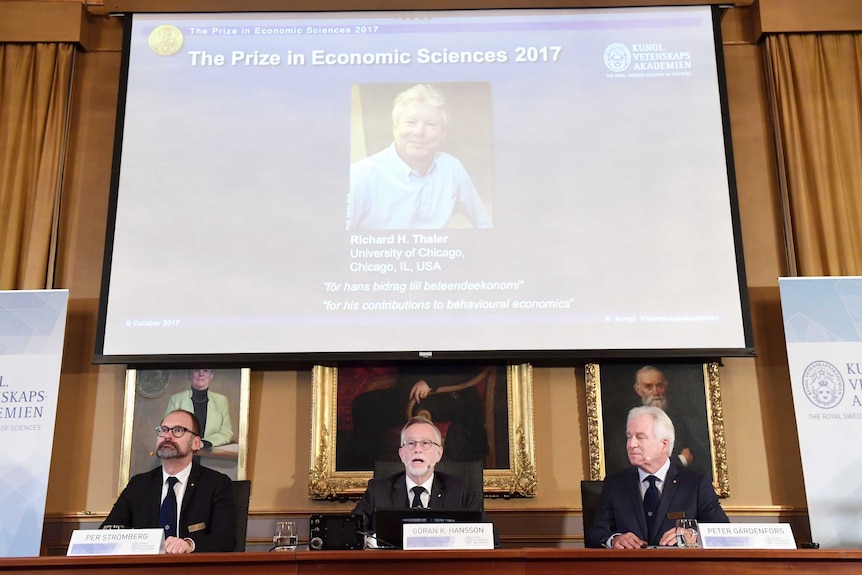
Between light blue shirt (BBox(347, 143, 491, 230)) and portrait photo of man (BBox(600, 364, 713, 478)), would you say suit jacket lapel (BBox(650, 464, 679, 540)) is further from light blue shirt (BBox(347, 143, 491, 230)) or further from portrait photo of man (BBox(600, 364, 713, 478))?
light blue shirt (BBox(347, 143, 491, 230))

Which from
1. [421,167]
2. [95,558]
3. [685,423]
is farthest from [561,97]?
[95,558]

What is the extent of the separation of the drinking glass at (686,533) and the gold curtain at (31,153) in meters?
3.36

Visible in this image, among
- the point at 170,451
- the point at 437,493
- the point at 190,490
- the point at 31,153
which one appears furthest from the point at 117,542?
the point at 31,153

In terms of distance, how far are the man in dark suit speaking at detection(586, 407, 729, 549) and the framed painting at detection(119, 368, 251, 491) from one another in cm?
184

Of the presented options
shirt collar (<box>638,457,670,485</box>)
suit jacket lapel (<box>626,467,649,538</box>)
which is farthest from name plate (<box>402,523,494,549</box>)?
shirt collar (<box>638,457,670,485</box>)

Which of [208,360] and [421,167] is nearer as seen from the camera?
[208,360]

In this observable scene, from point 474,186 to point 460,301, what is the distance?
63 centimetres

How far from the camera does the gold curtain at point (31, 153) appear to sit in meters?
4.82

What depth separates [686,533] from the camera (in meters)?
3.27

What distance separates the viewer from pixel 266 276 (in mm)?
4648

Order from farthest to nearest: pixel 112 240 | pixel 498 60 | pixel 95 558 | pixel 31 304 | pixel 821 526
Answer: pixel 498 60 < pixel 112 240 < pixel 31 304 < pixel 821 526 < pixel 95 558

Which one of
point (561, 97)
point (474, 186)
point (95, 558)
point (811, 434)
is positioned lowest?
point (95, 558)

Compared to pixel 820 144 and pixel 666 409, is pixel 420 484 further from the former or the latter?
pixel 820 144

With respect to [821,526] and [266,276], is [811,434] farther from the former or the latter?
[266,276]
